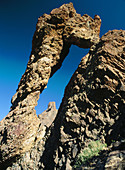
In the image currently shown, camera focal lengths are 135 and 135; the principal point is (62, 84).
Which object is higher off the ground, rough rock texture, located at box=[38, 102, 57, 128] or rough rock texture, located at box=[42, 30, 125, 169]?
rough rock texture, located at box=[38, 102, 57, 128]

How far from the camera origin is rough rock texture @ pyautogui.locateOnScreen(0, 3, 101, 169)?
1345cm

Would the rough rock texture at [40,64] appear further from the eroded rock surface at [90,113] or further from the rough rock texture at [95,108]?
the rough rock texture at [95,108]

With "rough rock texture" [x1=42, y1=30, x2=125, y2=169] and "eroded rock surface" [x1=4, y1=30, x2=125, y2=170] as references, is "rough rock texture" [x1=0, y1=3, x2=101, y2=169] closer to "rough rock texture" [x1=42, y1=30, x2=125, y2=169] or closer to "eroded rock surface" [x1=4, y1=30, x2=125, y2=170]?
"eroded rock surface" [x1=4, y1=30, x2=125, y2=170]

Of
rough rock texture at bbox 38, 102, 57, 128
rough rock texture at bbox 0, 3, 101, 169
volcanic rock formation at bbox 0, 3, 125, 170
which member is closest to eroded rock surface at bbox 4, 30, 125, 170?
volcanic rock formation at bbox 0, 3, 125, 170

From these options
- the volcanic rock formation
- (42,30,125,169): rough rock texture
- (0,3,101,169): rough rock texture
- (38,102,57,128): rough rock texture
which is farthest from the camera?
(38,102,57,128): rough rock texture

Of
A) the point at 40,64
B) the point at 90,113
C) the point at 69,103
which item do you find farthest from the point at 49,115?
the point at 90,113

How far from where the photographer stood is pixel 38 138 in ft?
47.7

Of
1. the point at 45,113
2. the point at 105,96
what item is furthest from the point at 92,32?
the point at 45,113

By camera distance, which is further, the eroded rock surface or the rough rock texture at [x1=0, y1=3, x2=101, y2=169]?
the rough rock texture at [x1=0, y1=3, x2=101, y2=169]

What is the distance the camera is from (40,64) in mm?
16281

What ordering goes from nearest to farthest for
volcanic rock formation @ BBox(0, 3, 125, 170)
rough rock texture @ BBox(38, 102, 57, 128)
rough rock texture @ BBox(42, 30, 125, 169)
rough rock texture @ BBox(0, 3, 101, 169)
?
rough rock texture @ BBox(42, 30, 125, 169) < volcanic rock formation @ BBox(0, 3, 125, 170) < rough rock texture @ BBox(0, 3, 101, 169) < rough rock texture @ BBox(38, 102, 57, 128)

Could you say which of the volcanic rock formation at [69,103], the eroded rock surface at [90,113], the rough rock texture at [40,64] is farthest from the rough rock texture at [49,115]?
the eroded rock surface at [90,113]

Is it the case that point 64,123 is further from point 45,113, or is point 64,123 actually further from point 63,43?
point 45,113

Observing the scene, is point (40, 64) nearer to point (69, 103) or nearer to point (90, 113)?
point (69, 103)
